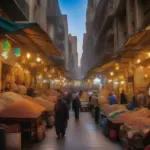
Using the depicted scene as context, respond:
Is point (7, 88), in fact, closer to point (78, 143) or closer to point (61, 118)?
point (61, 118)

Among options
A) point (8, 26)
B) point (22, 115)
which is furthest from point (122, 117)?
point (8, 26)

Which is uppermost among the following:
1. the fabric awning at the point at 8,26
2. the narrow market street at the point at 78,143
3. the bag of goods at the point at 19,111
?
the fabric awning at the point at 8,26

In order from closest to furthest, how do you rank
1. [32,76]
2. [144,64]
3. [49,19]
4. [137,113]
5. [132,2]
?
[137,113], [144,64], [32,76], [132,2], [49,19]

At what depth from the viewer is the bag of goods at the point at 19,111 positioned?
26.7 ft

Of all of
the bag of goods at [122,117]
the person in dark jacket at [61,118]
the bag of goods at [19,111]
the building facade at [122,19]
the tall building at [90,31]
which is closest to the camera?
the bag of goods at [19,111]

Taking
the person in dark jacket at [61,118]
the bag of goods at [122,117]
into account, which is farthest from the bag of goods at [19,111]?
the bag of goods at [122,117]

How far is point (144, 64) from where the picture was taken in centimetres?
1441

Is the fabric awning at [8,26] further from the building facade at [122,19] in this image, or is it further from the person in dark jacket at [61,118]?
the building facade at [122,19]

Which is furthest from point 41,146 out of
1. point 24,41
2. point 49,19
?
point 49,19

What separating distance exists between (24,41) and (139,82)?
902 cm

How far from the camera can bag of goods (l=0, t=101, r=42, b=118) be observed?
8148 millimetres

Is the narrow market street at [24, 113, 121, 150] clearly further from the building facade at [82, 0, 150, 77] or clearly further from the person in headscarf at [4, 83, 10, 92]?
the building facade at [82, 0, 150, 77]

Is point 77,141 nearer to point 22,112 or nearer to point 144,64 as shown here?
point 22,112

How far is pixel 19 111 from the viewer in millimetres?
8305
